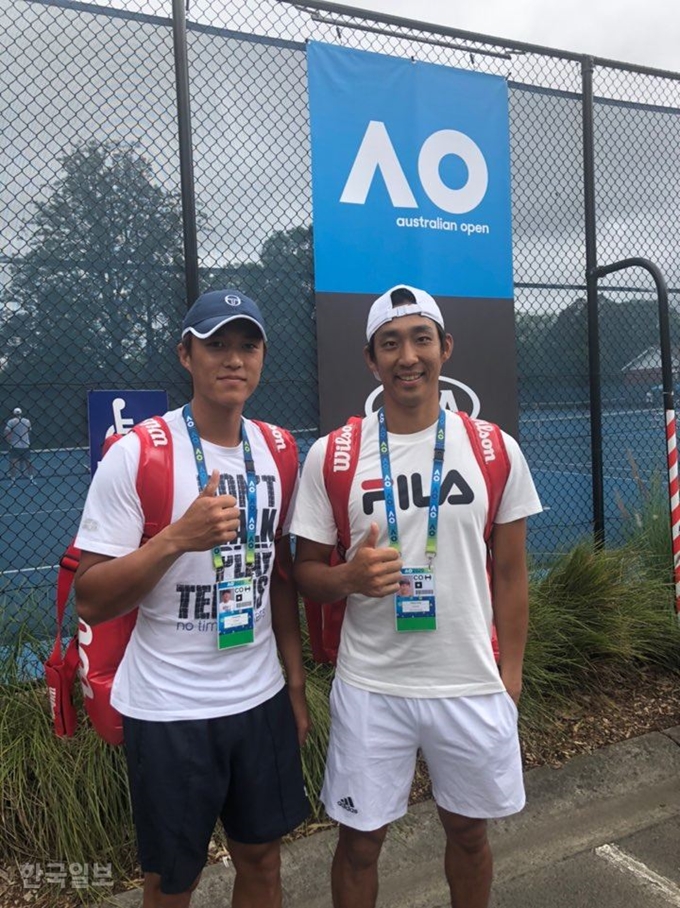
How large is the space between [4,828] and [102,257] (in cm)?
262

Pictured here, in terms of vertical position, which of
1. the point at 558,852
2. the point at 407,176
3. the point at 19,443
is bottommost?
the point at 558,852

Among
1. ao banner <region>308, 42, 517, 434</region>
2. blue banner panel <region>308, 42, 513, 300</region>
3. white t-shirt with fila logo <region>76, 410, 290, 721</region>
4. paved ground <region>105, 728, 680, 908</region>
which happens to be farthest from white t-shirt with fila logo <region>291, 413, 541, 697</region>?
blue banner panel <region>308, 42, 513, 300</region>

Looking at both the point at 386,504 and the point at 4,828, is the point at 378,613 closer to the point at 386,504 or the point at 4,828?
the point at 386,504

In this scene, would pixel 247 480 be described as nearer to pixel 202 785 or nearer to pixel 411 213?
pixel 202 785

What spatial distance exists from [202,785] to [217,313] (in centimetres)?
125

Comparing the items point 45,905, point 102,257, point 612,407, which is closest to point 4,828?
point 45,905

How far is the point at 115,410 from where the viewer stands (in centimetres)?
369

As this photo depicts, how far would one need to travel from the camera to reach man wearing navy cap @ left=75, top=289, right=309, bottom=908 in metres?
1.80

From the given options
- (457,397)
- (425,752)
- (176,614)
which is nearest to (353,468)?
(176,614)

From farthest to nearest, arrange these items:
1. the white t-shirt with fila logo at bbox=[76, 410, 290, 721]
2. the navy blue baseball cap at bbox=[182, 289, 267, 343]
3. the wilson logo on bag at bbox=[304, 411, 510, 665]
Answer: the wilson logo on bag at bbox=[304, 411, 510, 665] < the navy blue baseball cap at bbox=[182, 289, 267, 343] < the white t-shirt with fila logo at bbox=[76, 410, 290, 721]

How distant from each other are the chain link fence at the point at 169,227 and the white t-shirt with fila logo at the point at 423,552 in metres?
1.94

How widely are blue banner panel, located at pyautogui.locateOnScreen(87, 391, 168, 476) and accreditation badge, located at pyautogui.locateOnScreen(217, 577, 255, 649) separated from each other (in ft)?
6.22

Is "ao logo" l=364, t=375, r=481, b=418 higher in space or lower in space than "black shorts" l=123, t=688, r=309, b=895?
higher

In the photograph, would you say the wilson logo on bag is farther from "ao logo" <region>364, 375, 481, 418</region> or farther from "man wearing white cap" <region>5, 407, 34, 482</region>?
"ao logo" <region>364, 375, 481, 418</region>
